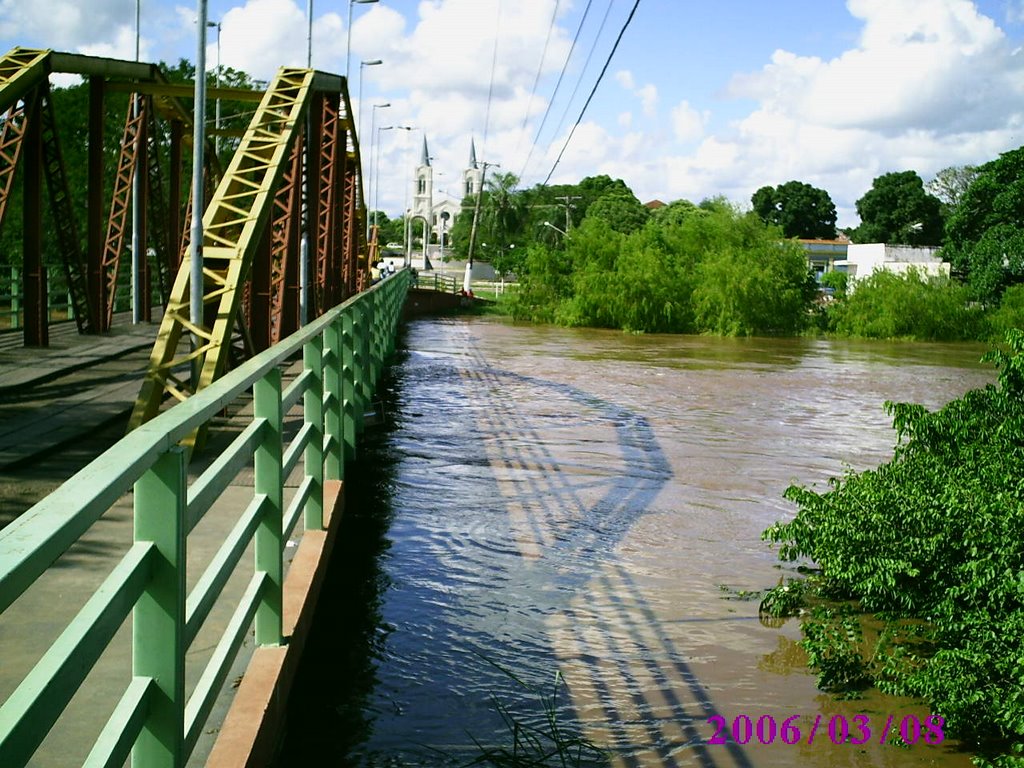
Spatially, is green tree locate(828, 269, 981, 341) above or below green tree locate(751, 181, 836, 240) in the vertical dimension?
below

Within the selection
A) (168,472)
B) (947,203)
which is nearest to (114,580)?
(168,472)

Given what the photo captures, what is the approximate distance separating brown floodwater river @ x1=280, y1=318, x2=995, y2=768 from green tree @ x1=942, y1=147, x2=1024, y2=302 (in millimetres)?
35327

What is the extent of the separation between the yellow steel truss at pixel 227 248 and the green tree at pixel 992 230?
133ft

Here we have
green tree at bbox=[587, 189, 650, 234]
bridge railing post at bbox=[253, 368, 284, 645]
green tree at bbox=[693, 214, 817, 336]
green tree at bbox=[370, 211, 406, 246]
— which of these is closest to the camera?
bridge railing post at bbox=[253, 368, 284, 645]

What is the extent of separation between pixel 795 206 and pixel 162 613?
13462 centimetres

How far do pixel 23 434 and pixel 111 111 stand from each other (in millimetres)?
33850

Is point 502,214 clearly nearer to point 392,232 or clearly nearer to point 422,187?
point 392,232

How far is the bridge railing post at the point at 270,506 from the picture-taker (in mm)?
4551

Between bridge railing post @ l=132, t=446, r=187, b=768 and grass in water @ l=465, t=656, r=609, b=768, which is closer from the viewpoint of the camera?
bridge railing post @ l=132, t=446, r=187, b=768

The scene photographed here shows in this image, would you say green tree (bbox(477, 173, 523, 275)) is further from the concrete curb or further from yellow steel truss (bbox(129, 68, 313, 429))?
the concrete curb

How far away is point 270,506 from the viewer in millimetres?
4648
